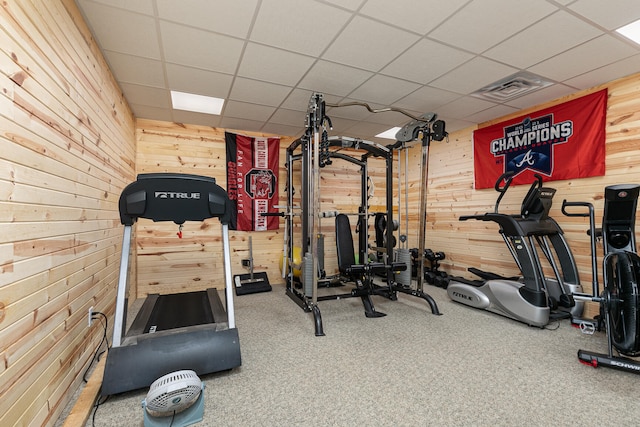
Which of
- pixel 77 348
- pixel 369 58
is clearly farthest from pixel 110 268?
pixel 369 58

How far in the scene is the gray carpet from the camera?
1531 mm

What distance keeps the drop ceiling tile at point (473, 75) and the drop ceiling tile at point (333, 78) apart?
0.83 meters

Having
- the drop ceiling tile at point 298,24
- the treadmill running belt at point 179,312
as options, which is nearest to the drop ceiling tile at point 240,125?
the drop ceiling tile at point 298,24

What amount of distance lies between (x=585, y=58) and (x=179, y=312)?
4.37 metres

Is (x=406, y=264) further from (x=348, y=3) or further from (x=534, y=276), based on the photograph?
(x=348, y=3)

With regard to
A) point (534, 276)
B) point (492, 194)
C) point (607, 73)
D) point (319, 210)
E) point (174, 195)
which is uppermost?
point (607, 73)

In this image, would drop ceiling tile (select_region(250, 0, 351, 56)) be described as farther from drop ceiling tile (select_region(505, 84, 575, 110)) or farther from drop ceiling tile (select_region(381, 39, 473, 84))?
drop ceiling tile (select_region(505, 84, 575, 110))

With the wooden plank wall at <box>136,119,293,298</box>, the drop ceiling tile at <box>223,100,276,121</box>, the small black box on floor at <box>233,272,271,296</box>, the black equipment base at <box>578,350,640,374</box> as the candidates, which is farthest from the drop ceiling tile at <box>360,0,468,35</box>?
the small black box on floor at <box>233,272,271,296</box>

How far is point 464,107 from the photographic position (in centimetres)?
356

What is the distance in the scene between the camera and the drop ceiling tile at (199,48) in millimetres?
2096

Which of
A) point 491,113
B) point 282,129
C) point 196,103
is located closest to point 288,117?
point 282,129

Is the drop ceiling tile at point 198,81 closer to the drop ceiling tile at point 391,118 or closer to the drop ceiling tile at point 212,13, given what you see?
the drop ceiling tile at point 212,13

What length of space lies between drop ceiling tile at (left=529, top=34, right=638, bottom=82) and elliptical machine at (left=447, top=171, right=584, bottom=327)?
104 centimetres

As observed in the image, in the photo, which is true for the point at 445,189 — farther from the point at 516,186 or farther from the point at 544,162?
the point at 544,162
